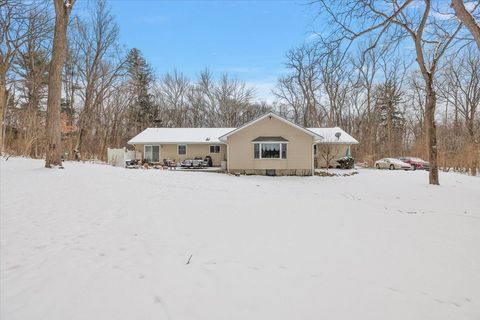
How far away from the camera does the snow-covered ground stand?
2967 millimetres

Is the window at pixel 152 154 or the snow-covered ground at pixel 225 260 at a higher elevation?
the window at pixel 152 154

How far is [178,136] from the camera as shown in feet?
90.0

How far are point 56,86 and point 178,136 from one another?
15.8m

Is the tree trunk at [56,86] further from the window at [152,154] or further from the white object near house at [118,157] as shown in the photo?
the window at [152,154]

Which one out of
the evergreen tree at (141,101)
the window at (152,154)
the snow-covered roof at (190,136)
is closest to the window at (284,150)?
the snow-covered roof at (190,136)

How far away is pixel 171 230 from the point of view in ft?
18.2

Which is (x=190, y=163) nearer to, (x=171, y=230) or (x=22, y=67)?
(x=22, y=67)

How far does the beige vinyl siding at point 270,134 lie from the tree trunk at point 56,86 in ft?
37.0

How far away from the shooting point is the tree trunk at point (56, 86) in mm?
11586

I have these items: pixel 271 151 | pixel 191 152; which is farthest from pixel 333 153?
pixel 191 152

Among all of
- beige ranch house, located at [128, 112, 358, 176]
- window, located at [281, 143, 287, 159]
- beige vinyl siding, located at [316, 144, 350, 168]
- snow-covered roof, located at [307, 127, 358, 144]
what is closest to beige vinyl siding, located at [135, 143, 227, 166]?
beige ranch house, located at [128, 112, 358, 176]

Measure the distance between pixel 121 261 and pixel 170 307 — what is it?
4.67 ft

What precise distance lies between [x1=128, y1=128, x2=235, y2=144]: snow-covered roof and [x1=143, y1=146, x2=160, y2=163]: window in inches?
36.0

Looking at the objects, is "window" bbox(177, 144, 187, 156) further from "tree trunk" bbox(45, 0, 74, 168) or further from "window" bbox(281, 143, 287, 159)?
"tree trunk" bbox(45, 0, 74, 168)
